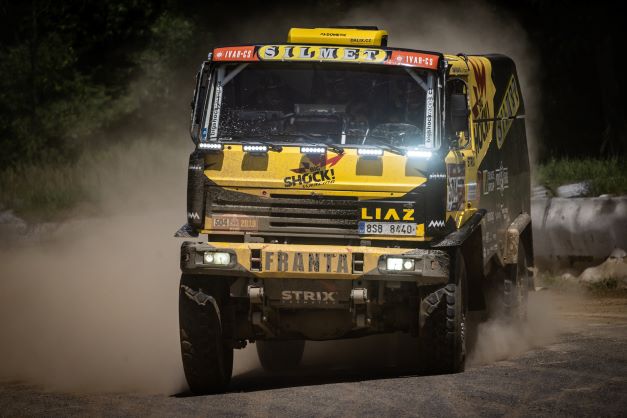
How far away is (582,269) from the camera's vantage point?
17.9 metres

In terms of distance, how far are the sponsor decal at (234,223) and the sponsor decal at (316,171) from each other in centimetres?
48

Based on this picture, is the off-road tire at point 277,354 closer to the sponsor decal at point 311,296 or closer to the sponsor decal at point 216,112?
the sponsor decal at point 311,296

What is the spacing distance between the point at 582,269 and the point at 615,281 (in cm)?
64

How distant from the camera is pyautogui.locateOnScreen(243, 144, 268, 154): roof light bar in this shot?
33.5 feet

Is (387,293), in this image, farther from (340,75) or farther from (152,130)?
(152,130)

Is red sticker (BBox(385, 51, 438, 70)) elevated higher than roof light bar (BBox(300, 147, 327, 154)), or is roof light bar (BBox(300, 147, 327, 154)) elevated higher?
red sticker (BBox(385, 51, 438, 70))

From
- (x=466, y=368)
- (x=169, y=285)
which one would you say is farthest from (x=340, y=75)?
(x=169, y=285)

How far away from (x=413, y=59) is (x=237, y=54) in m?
1.44

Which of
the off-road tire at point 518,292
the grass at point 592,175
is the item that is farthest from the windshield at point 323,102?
the grass at point 592,175

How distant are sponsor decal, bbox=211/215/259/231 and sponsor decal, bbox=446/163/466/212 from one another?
5.00 ft

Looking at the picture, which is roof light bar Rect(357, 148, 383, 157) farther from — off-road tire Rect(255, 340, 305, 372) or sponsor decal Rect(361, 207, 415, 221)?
off-road tire Rect(255, 340, 305, 372)

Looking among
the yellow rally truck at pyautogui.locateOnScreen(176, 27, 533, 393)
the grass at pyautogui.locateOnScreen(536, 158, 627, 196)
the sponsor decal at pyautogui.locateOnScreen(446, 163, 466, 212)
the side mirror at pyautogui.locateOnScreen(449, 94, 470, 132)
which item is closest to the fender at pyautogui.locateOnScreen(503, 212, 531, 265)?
the yellow rally truck at pyautogui.locateOnScreen(176, 27, 533, 393)

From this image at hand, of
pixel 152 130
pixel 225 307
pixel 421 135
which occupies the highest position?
pixel 152 130

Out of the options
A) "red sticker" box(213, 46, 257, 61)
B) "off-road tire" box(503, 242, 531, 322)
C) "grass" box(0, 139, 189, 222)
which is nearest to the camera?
"red sticker" box(213, 46, 257, 61)
